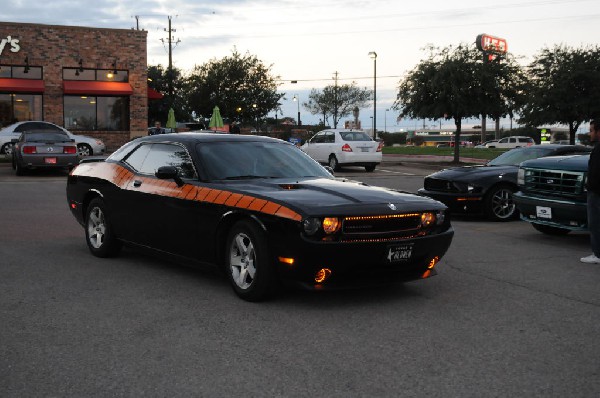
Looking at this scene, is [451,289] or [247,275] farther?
[451,289]

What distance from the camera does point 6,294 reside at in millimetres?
6125

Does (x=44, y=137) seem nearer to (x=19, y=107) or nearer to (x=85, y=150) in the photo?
(x=85, y=150)

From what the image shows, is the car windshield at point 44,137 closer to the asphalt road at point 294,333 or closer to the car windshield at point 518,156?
the car windshield at point 518,156

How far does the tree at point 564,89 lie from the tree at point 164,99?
39.6m

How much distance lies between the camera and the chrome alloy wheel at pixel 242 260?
19.4 feet

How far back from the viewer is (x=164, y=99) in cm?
7169

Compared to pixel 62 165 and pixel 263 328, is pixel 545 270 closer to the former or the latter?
pixel 263 328

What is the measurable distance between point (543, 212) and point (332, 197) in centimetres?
451

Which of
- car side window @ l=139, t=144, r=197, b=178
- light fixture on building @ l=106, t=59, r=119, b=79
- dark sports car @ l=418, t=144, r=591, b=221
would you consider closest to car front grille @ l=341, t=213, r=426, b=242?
car side window @ l=139, t=144, r=197, b=178

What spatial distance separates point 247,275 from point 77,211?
3395mm

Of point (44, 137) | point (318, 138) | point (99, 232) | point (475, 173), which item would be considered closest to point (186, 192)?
point (99, 232)

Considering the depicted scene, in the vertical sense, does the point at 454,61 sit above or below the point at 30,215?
above

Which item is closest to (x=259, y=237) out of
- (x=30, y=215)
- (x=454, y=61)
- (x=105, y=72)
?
(x=30, y=215)

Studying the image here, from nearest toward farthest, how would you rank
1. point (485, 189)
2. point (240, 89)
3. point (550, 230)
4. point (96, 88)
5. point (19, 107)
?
point (550, 230), point (485, 189), point (19, 107), point (96, 88), point (240, 89)
